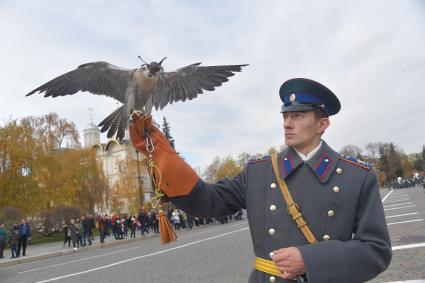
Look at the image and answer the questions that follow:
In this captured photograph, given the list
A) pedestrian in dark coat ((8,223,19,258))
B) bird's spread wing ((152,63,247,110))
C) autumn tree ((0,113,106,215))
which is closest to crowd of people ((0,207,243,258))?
pedestrian in dark coat ((8,223,19,258))

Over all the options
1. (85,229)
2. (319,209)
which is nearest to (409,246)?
(319,209)

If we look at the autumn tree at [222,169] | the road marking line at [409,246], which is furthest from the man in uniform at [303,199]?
→ the autumn tree at [222,169]

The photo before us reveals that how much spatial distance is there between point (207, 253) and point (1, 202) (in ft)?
83.2

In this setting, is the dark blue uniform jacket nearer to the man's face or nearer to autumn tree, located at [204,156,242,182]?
the man's face

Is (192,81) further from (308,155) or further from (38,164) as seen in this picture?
(38,164)

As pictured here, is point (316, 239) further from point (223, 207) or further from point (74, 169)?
point (74, 169)

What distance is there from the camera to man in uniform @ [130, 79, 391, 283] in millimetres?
2145

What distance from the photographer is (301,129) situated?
2.49 metres

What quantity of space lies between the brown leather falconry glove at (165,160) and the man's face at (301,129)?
2.05ft

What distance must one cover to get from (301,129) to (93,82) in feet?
8.14

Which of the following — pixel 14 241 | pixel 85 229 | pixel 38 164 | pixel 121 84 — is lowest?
pixel 14 241

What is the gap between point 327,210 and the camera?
7.66 feet

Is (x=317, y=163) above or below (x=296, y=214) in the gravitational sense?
above

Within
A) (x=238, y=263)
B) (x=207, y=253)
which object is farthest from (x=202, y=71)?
(x=207, y=253)
